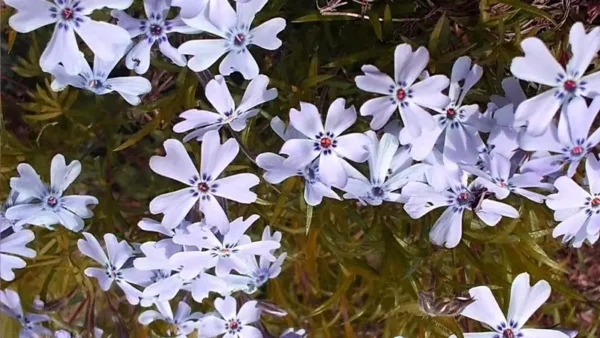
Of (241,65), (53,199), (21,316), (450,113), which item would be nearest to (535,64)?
(450,113)

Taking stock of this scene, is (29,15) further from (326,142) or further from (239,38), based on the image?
(326,142)

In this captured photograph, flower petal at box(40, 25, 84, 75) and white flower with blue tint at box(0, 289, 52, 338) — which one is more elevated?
flower petal at box(40, 25, 84, 75)

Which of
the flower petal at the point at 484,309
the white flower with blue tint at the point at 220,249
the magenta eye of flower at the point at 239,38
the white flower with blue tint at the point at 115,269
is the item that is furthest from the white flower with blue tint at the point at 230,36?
the flower petal at the point at 484,309

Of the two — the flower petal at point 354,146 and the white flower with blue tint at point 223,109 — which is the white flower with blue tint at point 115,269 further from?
the flower petal at point 354,146

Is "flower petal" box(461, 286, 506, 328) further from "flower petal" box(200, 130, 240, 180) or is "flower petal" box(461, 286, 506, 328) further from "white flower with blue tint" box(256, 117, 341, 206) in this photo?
"flower petal" box(200, 130, 240, 180)

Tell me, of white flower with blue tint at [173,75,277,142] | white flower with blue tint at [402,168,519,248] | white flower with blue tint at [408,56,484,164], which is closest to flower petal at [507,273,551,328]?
white flower with blue tint at [402,168,519,248]
